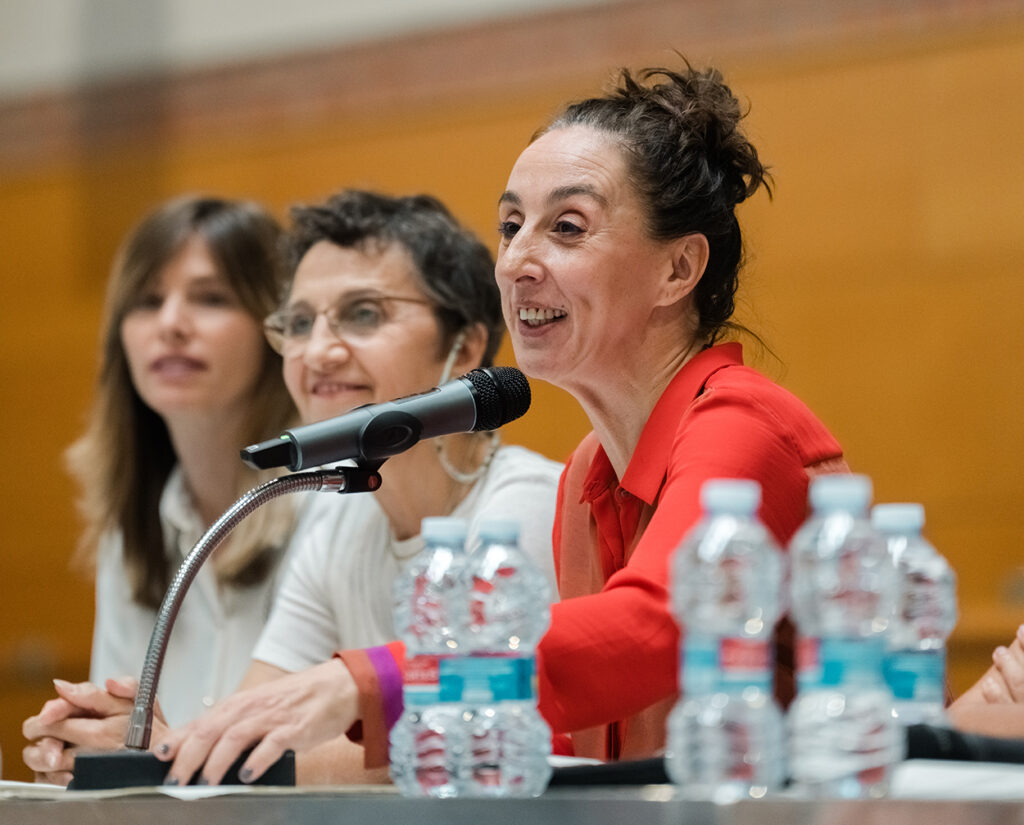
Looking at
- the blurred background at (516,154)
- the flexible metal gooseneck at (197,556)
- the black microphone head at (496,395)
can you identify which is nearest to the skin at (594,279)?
→ the black microphone head at (496,395)

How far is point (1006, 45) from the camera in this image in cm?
350

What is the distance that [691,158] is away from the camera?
5.92 ft

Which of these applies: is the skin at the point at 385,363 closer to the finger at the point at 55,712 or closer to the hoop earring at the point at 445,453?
the hoop earring at the point at 445,453

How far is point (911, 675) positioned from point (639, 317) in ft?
2.36

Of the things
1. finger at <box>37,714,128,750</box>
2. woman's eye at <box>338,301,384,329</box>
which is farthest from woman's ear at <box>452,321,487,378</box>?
finger at <box>37,714,128,750</box>

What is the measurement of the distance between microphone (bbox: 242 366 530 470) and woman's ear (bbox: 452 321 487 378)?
3.26 ft

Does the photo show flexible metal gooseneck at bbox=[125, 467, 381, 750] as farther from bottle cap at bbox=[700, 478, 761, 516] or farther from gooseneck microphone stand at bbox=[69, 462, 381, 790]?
bottle cap at bbox=[700, 478, 761, 516]

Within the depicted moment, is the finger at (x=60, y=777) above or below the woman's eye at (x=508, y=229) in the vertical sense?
below

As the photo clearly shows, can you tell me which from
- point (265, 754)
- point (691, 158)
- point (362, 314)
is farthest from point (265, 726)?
point (362, 314)

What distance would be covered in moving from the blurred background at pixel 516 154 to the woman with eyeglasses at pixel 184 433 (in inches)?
38.5

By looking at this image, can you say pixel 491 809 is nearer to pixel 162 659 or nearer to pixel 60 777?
pixel 162 659

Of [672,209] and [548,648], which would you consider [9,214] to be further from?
[548,648]

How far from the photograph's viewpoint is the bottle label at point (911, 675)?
1.16m

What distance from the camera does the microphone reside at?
136 cm
